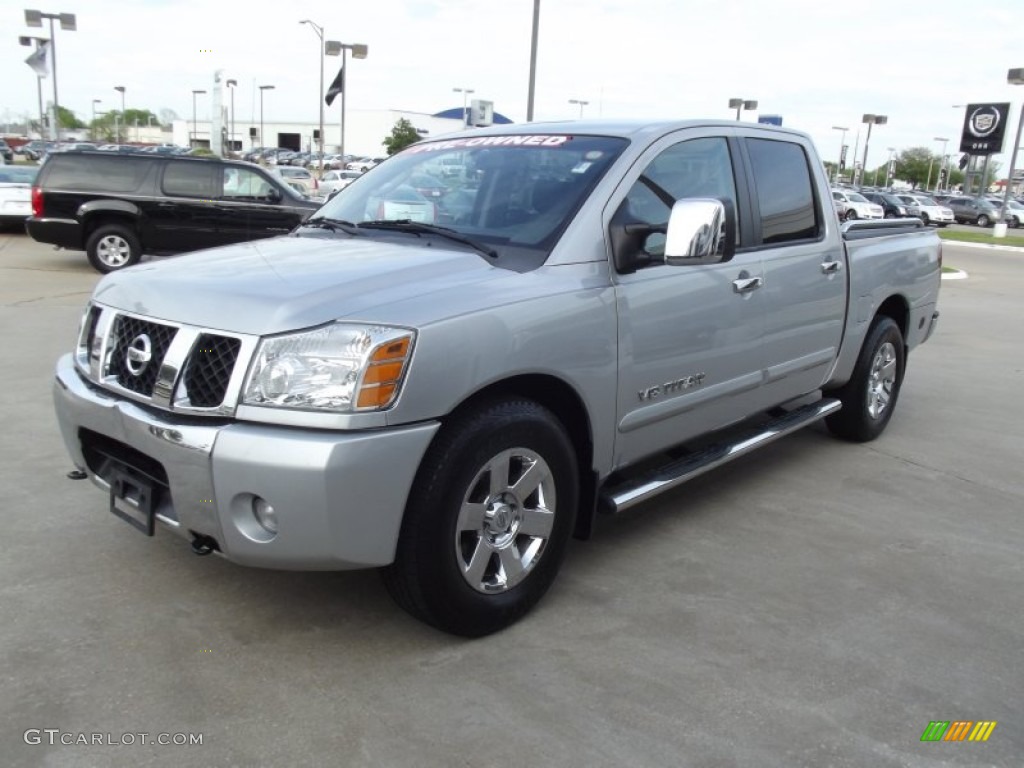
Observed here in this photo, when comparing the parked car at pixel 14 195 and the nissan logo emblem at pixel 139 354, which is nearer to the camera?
the nissan logo emblem at pixel 139 354

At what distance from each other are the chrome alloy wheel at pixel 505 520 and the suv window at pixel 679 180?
1071 millimetres

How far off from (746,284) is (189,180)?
10491 mm

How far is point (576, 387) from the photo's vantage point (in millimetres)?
3209

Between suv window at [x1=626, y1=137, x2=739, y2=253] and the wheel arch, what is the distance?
73 cm

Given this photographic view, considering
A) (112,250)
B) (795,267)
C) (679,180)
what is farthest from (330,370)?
(112,250)

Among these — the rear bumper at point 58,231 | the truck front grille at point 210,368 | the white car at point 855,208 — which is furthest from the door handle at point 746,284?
the white car at point 855,208

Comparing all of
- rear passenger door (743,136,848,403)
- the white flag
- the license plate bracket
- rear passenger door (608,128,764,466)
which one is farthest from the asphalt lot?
the white flag

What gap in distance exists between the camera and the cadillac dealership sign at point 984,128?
4138 cm

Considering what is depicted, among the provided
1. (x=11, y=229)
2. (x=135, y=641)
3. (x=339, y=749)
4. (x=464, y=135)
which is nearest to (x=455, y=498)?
(x=339, y=749)

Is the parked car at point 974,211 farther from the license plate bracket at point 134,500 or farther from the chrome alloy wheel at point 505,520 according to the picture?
the license plate bracket at point 134,500

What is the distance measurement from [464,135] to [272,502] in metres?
2.35

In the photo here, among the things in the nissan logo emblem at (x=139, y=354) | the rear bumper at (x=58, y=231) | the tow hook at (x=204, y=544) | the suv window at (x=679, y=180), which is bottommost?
the rear bumper at (x=58, y=231)

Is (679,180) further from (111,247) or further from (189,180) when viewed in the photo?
(111,247)

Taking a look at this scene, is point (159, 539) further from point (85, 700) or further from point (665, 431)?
point (665, 431)
